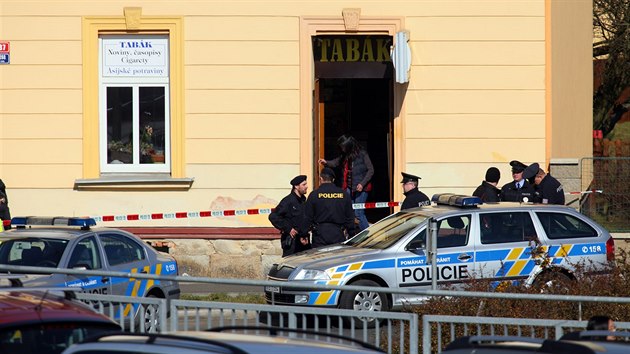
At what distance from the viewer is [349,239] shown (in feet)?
48.1

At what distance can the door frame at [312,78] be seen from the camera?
57.8 feet

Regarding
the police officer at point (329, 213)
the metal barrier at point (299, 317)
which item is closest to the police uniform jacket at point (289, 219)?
the police officer at point (329, 213)

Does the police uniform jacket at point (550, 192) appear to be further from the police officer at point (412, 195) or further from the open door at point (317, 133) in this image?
the open door at point (317, 133)

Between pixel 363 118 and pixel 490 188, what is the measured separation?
13.7 ft

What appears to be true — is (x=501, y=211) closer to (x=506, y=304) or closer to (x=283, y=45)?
(x=506, y=304)

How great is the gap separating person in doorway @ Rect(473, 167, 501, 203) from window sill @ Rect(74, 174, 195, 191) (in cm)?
441

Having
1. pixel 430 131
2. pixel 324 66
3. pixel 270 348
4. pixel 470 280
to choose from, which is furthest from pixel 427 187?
pixel 270 348

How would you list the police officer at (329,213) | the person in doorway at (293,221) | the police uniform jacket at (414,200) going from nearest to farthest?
the police officer at (329,213), the person in doorway at (293,221), the police uniform jacket at (414,200)

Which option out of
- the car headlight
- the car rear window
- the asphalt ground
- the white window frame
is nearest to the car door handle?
the car rear window

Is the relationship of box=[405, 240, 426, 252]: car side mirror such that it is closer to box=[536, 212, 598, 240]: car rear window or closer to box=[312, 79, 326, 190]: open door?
box=[536, 212, 598, 240]: car rear window

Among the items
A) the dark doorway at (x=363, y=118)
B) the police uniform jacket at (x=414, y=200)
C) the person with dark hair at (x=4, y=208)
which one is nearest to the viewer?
the police uniform jacket at (x=414, y=200)

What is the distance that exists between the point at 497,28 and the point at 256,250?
5.08 meters

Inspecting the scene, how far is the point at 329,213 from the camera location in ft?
49.0

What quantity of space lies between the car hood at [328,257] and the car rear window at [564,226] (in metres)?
2.08
